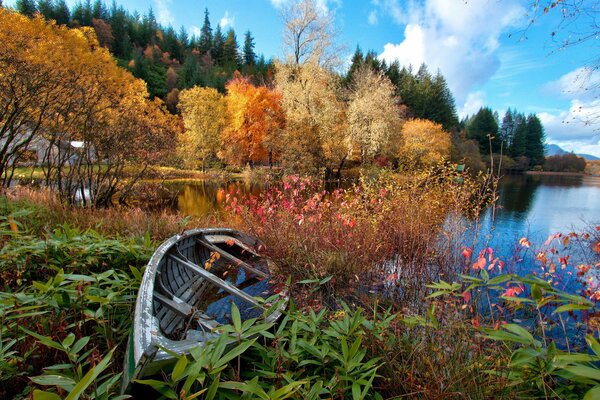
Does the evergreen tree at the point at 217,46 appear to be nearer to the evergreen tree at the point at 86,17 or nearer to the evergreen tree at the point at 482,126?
the evergreen tree at the point at 86,17

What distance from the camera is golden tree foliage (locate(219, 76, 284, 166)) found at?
25.9m

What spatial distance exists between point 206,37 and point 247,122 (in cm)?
6040

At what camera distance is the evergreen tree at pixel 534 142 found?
51.8 m

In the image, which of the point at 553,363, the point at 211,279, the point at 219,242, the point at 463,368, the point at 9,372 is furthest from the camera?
the point at 219,242

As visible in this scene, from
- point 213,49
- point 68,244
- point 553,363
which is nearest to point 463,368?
point 553,363

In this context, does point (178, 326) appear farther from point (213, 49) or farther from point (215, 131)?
point (213, 49)

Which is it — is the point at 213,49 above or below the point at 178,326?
above

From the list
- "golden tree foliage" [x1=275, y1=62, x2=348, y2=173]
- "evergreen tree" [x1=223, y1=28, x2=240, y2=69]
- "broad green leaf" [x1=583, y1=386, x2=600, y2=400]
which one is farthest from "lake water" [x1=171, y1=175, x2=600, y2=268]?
"evergreen tree" [x1=223, y1=28, x2=240, y2=69]

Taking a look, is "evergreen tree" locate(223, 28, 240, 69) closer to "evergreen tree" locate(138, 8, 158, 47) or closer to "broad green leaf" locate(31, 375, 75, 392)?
"evergreen tree" locate(138, 8, 158, 47)

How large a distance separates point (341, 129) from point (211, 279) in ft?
60.6

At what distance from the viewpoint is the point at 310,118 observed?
1994 centimetres

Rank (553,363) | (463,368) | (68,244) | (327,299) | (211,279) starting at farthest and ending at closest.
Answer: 1. (327,299)
2. (211,279)
3. (68,244)
4. (463,368)
5. (553,363)

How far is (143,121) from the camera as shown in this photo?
9719mm

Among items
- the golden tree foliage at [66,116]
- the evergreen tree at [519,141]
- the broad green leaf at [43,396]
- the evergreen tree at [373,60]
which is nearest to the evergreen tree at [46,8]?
the evergreen tree at [373,60]
